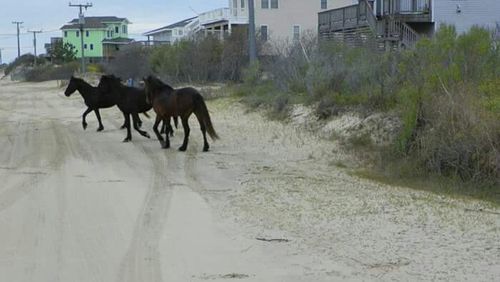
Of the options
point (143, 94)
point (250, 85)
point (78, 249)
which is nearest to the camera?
point (78, 249)

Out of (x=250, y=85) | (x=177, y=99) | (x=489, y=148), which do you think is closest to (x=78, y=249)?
(x=489, y=148)

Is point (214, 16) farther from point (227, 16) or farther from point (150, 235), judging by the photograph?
point (150, 235)

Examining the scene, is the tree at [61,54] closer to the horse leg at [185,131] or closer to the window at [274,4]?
the window at [274,4]

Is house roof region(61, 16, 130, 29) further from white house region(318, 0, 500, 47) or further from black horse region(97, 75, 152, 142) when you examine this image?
black horse region(97, 75, 152, 142)

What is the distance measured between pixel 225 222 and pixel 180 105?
7285mm

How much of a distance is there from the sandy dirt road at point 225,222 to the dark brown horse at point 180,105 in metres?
0.60

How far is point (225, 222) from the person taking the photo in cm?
946

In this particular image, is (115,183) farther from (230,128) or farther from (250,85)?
(250,85)

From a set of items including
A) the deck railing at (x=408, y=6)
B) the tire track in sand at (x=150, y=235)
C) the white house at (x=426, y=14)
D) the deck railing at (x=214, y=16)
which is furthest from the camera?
the deck railing at (x=214, y=16)

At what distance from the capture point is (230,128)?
21.6 m

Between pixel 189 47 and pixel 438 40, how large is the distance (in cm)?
3199

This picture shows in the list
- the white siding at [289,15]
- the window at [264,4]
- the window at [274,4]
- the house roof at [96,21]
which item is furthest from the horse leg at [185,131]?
the house roof at [96,21]

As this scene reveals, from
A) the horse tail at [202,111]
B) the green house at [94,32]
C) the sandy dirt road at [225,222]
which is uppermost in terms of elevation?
the green house at [94,32]

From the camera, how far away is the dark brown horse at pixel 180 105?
641 inches
